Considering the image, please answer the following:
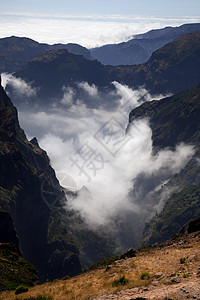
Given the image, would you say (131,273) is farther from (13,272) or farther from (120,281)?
(13,272)

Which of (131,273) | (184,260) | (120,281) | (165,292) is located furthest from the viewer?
(131,273)

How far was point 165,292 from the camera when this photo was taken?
Result: 39.2m

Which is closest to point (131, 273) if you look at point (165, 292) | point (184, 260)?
point (184, 260)

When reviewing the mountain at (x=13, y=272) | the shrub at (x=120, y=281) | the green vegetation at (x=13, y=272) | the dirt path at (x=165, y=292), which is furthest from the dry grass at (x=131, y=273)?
the mountain at (x=13, y=272)

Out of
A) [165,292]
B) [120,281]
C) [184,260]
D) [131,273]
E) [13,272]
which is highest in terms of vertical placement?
[13,272]

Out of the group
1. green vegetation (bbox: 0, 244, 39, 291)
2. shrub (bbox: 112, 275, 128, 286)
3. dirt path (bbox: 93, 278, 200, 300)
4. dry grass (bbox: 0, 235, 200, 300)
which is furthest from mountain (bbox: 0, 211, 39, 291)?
dirt path (bbox: 93, 278, 200, 300)

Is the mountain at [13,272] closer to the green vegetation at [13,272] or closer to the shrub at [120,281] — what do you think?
the green vegetation at [13,272]

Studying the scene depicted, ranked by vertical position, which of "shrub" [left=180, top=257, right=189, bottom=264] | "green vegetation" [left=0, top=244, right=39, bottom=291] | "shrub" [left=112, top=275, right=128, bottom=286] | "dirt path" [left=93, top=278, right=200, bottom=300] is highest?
"green vegetation" [left=0, top=244, right=39, bottom=291]

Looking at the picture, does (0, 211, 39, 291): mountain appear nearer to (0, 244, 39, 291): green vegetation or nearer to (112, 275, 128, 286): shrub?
(0, 244, 39, 291): green vegetation

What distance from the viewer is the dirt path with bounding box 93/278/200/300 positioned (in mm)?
37312

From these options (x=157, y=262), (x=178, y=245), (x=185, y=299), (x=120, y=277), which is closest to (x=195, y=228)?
(x=178, y=245)

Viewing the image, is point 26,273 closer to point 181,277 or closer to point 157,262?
point 157,262

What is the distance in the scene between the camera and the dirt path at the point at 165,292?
122 ft

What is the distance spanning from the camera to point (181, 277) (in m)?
45.6
